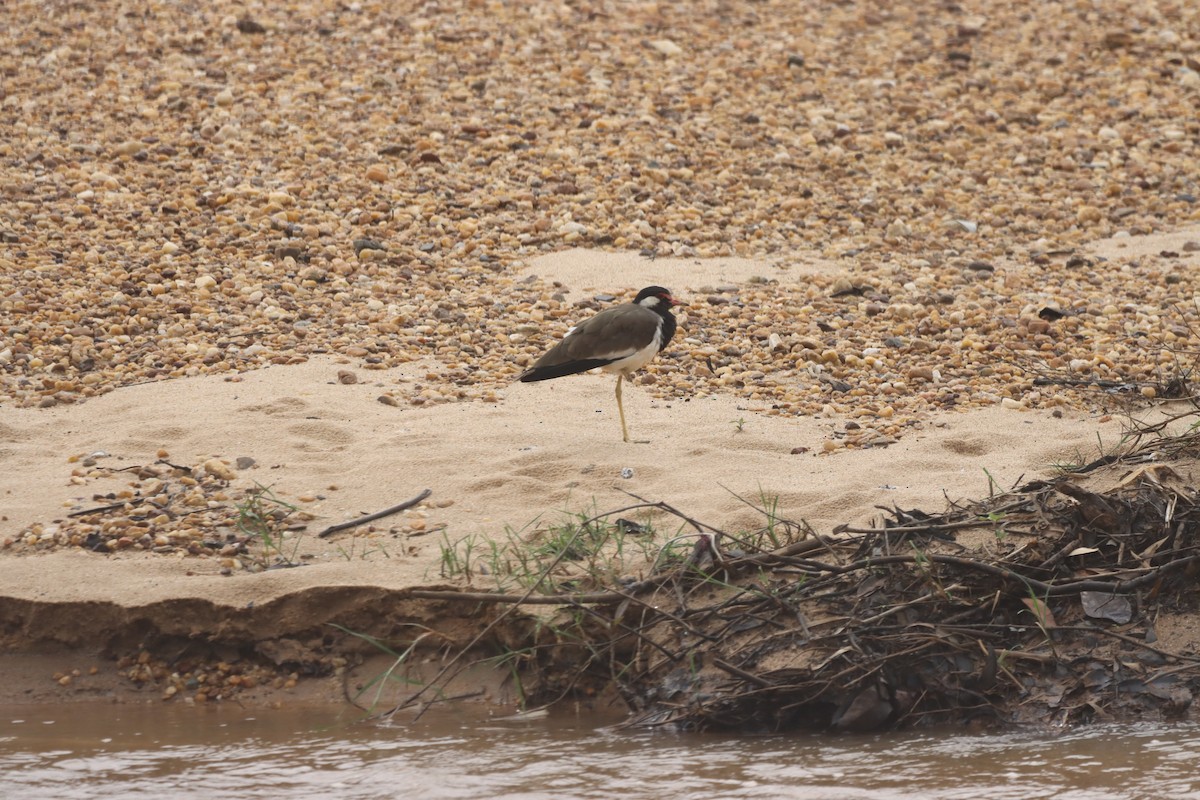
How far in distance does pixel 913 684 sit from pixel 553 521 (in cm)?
139

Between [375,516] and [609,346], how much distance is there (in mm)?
1403

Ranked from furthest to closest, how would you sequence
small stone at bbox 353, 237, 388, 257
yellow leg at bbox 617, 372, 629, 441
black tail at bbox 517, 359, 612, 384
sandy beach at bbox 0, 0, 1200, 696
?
small stone at bbox 353, 237, 388, 257
black tail at bbox 517, 359, 612, 384
yellow leg at bbox 617, 372, 629, 441
sandy beach at bbox 0, 0, 1200, 696

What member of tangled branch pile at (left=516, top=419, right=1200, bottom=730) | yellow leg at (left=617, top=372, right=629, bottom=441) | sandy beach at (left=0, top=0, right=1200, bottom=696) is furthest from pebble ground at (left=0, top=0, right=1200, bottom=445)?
tangled branch pile at (left=516, top=419, right=1200, bottom=730)

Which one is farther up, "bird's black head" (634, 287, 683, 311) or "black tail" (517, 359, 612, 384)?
"bird's black head" (634, 287, 683, 311)

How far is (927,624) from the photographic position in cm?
393

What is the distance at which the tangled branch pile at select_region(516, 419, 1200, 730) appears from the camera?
3906mm

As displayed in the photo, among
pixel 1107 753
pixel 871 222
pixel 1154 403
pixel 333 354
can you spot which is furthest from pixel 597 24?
pixel 1107 753

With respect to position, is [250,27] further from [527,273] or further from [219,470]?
[219,470]

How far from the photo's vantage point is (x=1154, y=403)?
5727mm

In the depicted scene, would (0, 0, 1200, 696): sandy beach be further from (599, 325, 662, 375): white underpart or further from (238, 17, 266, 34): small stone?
(599, 325, 662, 375): white underpart

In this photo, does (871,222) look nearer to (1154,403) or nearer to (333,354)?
(1154,403)

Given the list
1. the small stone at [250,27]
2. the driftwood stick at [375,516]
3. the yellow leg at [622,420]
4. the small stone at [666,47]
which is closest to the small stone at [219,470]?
the driftwood stick at [375,516]

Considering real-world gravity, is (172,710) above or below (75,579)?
below

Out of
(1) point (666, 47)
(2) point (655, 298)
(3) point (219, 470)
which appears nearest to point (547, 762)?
(3) point (219, 470)
